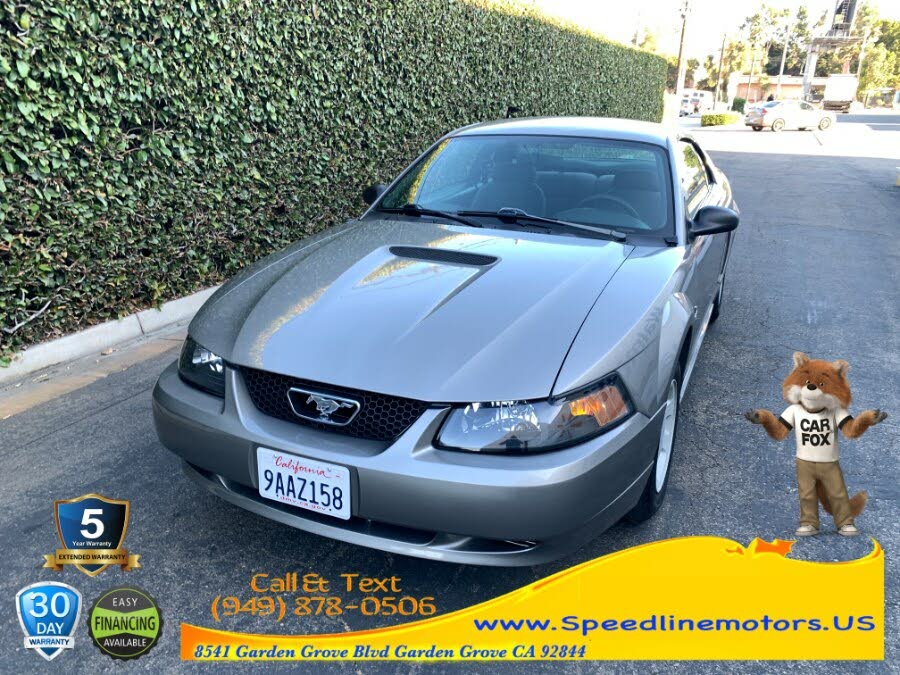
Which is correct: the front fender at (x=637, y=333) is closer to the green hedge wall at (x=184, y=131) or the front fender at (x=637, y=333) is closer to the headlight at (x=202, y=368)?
the headlight at (x=202, y=368)

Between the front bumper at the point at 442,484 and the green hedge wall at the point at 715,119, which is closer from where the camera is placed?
the front bumper at the point at 442,484

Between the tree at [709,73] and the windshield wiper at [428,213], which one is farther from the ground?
the windshield wiper at [428,213]

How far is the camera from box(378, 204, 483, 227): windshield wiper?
Answer: 3.23 meters

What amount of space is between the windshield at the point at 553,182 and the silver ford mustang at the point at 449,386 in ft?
0.57

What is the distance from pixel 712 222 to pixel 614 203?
17.9 inches

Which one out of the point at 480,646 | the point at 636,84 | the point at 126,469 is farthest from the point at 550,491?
the point at 636,84

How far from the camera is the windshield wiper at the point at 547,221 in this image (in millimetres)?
3027

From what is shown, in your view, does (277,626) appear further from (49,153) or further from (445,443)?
(49,153)

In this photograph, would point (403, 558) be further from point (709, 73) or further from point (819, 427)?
point (709, 73)

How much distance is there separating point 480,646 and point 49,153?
3.61m

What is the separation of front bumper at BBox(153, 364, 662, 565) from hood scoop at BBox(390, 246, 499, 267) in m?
0.91

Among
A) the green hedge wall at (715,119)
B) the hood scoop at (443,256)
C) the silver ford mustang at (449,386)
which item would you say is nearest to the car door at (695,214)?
the silver ford mustang at (449,386)

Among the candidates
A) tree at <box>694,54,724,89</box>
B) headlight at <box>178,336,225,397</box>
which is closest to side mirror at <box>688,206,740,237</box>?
headlight at <box>178,336,225,397</box>

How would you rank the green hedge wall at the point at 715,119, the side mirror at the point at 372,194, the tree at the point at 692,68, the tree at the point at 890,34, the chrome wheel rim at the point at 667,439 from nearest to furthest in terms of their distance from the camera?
the chrome wheel rim at the point at 667,439 < the side mirror at the point at 372,194 < the green hedge wall at the point at 715,119 < the tree at the point at 890,34 < the tree at the point at 692,68
